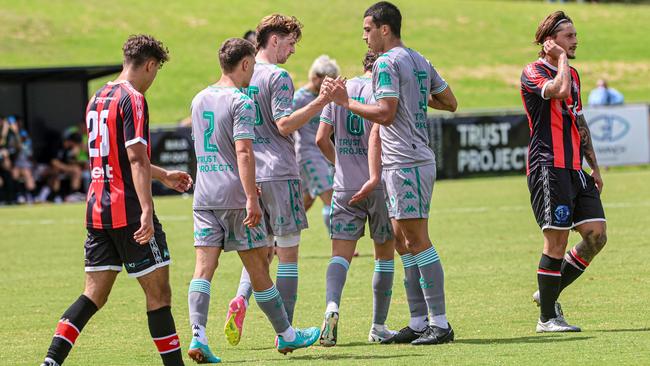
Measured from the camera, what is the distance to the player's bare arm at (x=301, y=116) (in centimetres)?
777

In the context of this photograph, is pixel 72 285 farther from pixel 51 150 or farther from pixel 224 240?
pixel 51 150

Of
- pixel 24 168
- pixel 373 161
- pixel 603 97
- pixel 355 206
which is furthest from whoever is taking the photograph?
pixel 603 97

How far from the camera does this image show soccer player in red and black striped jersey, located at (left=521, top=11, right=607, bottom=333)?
827cm

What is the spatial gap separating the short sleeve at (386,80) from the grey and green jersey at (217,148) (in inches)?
36.4

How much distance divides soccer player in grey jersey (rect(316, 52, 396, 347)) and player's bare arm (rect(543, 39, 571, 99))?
1320 mm

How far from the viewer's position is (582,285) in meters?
10.7

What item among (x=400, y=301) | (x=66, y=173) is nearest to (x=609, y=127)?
(x=66, y=173)

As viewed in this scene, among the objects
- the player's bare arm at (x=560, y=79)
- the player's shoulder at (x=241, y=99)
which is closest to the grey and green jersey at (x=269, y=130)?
the player's shoulder at (x=241, y=99)

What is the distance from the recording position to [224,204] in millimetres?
7703

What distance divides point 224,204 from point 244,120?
2.01 ft

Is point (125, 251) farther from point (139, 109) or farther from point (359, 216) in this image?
point (359, 216)

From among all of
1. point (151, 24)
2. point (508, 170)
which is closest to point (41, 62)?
point (151, 24)

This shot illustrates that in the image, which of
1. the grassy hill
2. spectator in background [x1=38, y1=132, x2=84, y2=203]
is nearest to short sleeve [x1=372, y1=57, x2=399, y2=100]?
spectator in background [x1=38, y1=132, x2=84, y2=203]

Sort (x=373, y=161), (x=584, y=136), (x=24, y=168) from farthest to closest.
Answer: (x=24, y=168) < (x=584, y=136) < (x=373, y=161)
